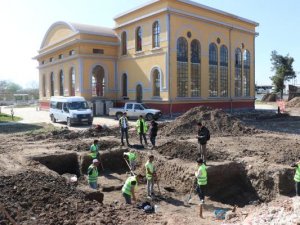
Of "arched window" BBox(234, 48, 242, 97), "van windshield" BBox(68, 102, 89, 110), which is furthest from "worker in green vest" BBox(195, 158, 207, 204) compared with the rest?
"arched window" BBox(234, 48, 242, 97)

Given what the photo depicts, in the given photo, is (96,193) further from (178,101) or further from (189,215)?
(178,101)

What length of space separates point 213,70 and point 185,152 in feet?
74.5

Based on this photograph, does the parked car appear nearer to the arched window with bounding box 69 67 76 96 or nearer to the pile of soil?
the arched window with bounding box 69 67 76 96

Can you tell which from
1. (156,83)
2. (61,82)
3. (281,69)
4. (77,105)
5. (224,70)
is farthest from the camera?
(281,69)

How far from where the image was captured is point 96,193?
9.80 metres

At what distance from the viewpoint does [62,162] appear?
49.2 feet

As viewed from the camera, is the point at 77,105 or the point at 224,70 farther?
the point at 224,70

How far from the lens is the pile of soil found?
7.54 m

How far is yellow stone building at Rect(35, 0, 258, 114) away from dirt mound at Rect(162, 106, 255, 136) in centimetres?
861

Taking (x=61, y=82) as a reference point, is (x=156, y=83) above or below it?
below

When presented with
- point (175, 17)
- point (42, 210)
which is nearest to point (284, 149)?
point (42, 210)

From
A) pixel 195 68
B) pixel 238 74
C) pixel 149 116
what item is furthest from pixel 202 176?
pixel 238 74

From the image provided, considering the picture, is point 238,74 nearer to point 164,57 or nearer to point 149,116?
point 164,57

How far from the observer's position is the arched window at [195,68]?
33875mm
